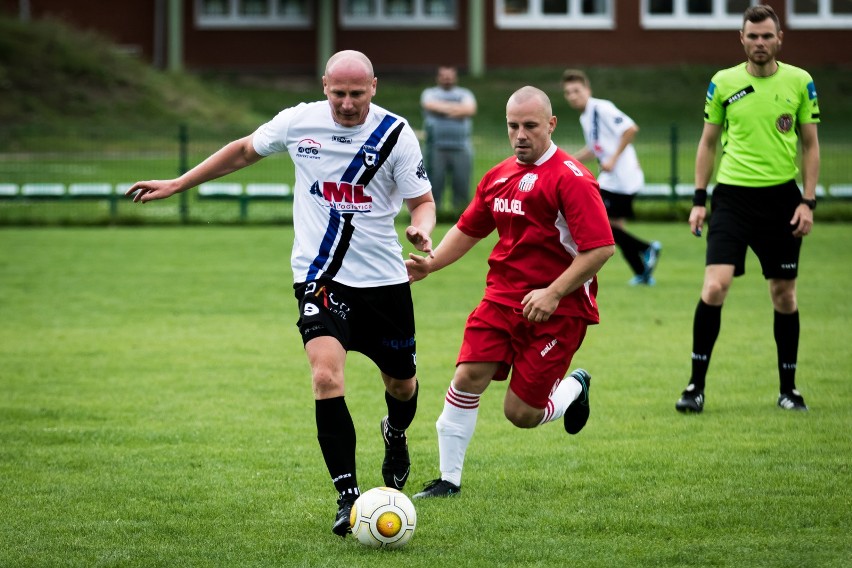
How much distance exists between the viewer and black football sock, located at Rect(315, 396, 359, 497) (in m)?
5.52

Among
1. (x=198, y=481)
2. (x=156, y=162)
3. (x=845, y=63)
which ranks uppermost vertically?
(x=845, y=63)

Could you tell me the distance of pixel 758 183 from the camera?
797 cm

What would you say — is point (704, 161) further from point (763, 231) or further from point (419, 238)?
point (419, 238)

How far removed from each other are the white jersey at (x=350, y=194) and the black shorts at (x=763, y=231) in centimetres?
280

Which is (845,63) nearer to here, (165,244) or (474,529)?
(165,244)

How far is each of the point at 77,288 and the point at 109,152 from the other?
11.1m

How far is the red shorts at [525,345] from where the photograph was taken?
5.97m

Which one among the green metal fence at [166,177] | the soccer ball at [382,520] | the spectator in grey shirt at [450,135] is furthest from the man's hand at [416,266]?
the green metal fence at [166,177]

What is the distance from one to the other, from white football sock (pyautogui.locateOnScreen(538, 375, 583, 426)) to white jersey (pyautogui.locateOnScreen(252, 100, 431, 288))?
3.26 ft

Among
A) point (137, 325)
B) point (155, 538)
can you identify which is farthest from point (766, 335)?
point (155, 538)

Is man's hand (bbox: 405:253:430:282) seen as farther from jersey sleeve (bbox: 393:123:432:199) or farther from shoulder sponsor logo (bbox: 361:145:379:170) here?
shoulder sponsor logo (bbox: 361:145:379:170)

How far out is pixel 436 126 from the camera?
1995cm

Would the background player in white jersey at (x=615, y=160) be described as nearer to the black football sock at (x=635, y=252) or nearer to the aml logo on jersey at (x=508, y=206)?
the black football sock at (x=635, y=252)

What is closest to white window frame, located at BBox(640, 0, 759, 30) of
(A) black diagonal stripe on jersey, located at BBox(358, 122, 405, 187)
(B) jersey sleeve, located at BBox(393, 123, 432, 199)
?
(B) jersey sleeve, located at BBox(393, 123, 432, 199)
